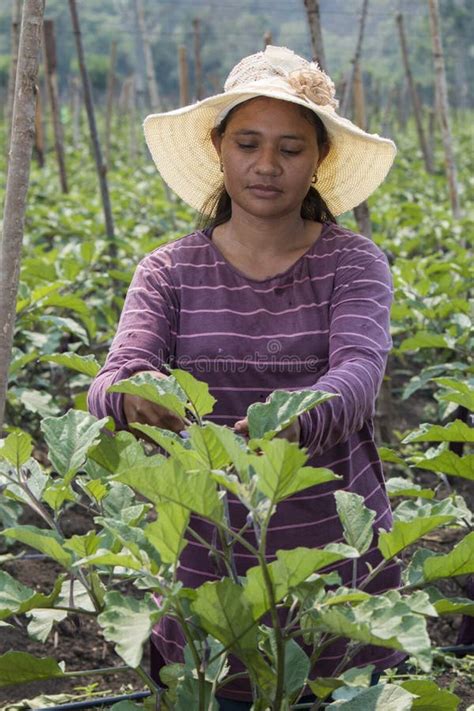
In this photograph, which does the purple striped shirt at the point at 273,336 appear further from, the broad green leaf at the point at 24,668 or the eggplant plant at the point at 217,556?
the broad green leaf at the point at 24,668

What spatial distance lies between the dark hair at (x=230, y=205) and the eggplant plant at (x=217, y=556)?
1.82 feet

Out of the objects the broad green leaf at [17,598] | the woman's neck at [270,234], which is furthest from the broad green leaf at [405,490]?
the broad green leaf at [17,598]

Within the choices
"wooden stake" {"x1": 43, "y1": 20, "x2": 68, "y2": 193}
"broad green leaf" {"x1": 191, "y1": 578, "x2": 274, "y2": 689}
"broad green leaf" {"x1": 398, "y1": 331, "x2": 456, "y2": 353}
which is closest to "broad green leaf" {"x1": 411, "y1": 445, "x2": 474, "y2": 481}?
"broad green leaf" {"x1": 191, "y1": 578, "x2": 274, "y2": 689}

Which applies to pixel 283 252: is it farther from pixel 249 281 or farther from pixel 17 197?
pixel 17 197

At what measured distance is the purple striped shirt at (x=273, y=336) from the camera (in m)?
1.87

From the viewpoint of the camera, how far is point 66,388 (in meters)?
4.30

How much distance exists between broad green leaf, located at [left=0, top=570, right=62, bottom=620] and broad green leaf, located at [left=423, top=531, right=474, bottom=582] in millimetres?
494

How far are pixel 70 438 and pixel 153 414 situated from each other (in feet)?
0.44

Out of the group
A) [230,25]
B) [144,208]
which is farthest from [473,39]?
[144,208]

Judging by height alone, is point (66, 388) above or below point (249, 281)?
below

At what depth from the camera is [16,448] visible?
1637 mm

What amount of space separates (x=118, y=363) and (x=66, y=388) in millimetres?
2575

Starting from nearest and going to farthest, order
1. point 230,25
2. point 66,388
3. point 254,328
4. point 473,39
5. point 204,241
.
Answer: point 254,328 < point 204,241 < point 66,388 < point 473,39 < point 230,25

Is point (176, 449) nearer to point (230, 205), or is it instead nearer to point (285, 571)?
point (285, 571)
